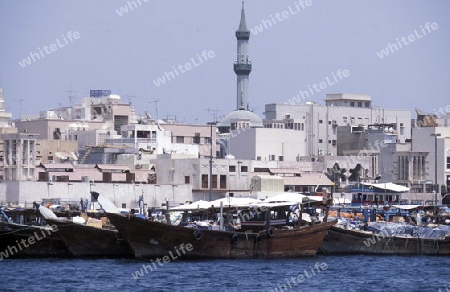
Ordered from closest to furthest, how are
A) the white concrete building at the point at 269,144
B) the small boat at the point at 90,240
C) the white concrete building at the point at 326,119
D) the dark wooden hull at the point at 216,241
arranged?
the dark wooden hull at the point at 216,241
the small boat at the point at 90,240
the white concrete building at the point at 269,144
the white concrete building at the point at 326,119

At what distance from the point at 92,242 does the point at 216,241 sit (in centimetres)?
605

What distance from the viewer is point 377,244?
66500 mm

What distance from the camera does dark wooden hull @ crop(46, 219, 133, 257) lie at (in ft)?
194

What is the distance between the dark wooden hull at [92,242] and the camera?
59.1m

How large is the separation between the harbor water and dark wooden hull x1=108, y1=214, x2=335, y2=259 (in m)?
0.65

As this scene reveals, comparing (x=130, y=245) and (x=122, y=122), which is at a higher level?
(x=122, y=122)

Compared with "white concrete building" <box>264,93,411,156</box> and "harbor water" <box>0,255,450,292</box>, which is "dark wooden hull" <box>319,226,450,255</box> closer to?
"harbor water" <box>0,255,450,292</box>

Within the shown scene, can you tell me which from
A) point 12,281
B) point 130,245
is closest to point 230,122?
point 130,245

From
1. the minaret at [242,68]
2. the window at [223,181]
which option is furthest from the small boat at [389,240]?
the minaret at [242,68]

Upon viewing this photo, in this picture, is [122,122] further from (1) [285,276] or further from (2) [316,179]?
(1) [285,276]

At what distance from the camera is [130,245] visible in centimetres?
5778

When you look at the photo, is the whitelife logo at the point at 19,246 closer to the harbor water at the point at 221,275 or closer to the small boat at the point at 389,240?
the harbor water at the point at 221,275

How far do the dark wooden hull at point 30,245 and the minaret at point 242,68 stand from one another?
99.8 meters

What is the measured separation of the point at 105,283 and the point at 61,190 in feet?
112
